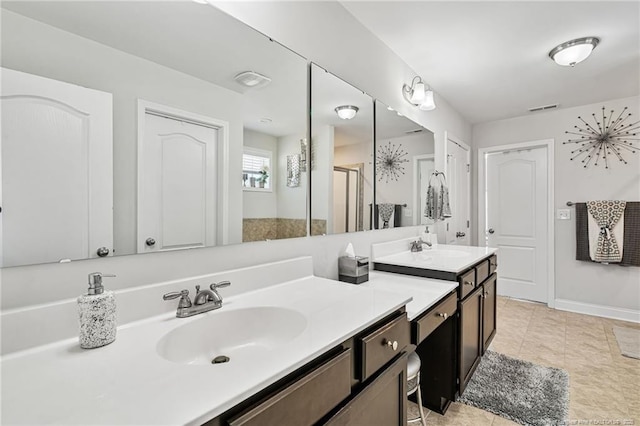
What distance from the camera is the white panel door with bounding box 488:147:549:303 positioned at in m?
3.85

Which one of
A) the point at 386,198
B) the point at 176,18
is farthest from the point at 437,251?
the point at 176,18

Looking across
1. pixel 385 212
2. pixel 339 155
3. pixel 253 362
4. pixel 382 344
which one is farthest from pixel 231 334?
pixel 385 212

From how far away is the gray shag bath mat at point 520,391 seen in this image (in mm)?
1760

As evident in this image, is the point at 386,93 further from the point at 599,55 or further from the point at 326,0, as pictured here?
the point at 599,55

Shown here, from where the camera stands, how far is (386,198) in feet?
7.29

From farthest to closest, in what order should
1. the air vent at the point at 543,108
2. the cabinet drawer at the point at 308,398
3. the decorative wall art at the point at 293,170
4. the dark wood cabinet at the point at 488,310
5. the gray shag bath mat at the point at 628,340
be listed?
the air vent at the point at 543,108
the gray shag bath mat at the point at 628,340
the dark wood cabinet at the point at 488,310
the decorative wall art at the point at 293,170
the cabinet drawer at the point at 308,398

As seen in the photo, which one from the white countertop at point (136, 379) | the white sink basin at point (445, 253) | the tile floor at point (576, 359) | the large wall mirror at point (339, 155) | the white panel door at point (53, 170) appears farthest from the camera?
the white sink basin at point (445, 253)

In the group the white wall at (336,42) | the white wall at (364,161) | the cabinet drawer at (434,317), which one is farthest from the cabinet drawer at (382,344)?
the white wall at (336,42)

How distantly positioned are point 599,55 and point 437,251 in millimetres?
1966

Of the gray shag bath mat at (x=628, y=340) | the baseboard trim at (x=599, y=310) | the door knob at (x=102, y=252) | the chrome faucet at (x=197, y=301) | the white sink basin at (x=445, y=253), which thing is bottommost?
the gray shag bath mat at (x=628, y=340)

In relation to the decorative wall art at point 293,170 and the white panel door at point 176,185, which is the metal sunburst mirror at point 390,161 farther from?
the white panel door at point 176,185

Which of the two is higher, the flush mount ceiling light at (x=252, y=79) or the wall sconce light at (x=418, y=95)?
the wall sconce light at (x=418, y=95)

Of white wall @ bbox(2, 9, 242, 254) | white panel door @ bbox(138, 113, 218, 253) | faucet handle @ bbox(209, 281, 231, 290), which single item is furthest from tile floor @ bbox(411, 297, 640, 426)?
white wall @ bbox(2, 9, 242, 254)

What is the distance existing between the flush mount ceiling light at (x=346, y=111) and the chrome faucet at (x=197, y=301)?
3.92ft
